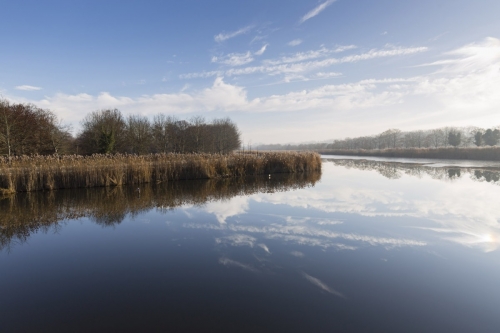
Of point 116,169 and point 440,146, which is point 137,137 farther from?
point 440,146

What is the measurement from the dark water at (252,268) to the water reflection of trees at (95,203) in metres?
0.07

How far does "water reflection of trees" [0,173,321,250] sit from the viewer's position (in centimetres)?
615

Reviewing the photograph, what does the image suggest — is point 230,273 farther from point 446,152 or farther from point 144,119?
point 446,152

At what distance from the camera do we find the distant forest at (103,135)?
59.8ft

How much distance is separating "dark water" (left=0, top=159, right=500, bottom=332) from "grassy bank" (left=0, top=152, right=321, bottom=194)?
11.3 ft

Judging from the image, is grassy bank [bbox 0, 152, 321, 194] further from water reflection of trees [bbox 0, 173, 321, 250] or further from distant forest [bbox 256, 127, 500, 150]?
distant forest [bbox 256, 127, 500, 150]

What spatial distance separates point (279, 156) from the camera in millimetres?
17312

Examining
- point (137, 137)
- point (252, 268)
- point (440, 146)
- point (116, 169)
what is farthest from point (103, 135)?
point (440, 146)

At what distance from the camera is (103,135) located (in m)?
19.7

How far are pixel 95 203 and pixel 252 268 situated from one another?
6.27 metres

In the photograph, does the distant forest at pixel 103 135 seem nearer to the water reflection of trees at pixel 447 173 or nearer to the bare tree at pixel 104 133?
the bare tree at pixel 104 133

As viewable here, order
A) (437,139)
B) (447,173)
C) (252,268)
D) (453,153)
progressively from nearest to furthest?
(252,268) < (447,173) < (453,153) < (437,139)

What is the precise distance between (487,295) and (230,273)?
2.96m

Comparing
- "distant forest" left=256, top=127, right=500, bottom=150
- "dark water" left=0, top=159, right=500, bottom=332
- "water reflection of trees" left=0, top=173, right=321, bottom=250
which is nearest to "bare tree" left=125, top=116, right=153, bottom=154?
"water reflection of trees" left=0, top=173, right=321, bottom=250
